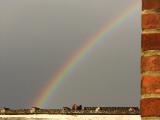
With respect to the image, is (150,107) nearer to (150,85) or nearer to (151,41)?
(150,85)

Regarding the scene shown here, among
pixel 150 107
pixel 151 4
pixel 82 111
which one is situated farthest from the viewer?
pixel 82 111

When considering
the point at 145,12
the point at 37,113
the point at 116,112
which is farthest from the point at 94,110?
the point at 145,12

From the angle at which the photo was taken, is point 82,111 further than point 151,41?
Yes

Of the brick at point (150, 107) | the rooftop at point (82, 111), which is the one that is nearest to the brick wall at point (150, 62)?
the brick at point (150, 107)

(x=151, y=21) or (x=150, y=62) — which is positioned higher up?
(x=151, y=21)

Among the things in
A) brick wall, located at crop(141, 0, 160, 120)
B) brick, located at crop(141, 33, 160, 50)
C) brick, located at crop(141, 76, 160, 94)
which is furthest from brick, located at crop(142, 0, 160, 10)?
brick, located at crop(141, 76, 160, 94)

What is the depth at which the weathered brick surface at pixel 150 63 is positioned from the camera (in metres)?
1.40

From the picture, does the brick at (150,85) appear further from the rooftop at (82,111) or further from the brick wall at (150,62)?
the rooftop at (82,111)

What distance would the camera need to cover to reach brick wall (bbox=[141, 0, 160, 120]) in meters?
1.37

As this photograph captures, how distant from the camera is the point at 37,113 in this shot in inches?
325

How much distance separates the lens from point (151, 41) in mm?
1422

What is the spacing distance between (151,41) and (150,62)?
79mm

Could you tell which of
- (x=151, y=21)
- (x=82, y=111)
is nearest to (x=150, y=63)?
(x=151, y=21)

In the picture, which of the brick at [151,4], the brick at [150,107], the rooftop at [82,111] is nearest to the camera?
the brick at [150,107]
